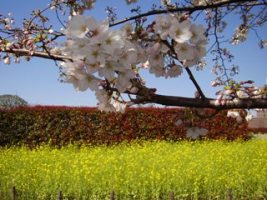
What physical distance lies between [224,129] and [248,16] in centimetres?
1043

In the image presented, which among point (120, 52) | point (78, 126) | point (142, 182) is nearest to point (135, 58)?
point (120, 52)

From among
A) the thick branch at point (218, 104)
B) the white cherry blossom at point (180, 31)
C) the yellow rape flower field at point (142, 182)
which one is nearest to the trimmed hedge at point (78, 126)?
the yellow rape flower field at point (142, 182)

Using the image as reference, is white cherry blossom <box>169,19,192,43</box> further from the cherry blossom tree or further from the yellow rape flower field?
the yellow rape flower field

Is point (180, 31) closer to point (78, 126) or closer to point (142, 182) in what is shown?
point (142, 182)

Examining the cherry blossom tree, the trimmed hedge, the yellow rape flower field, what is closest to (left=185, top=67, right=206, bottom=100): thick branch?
the cherry blossom tree

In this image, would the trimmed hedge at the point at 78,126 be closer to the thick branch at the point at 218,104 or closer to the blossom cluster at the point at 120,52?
the thick branch at the point at 218,104

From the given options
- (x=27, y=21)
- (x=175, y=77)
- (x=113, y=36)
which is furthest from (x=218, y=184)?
(x=113, y=36)

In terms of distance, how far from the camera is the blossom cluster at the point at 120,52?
1543 millimetres

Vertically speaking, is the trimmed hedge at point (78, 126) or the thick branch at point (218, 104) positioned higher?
the trimmed hedge at point (78, 126)

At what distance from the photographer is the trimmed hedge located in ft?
46.8

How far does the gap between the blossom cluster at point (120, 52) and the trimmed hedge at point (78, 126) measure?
12348 millimetres

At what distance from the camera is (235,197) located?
700cm

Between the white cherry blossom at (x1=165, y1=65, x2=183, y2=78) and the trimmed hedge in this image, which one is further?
the trimmed hedge

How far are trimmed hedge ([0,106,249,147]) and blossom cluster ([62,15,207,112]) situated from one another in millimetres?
12348
